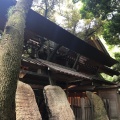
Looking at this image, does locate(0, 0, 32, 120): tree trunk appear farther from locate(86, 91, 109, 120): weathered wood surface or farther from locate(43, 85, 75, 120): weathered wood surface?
locate(86, 91, 109, 120): weathered wood surface

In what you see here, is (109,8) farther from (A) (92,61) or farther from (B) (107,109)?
(B) (107,109)

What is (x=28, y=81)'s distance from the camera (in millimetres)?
8180

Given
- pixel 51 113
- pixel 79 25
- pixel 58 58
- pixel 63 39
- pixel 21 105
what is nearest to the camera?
pixel 21 105

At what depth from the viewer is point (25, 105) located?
5941mm

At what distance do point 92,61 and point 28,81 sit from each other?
5.78 m

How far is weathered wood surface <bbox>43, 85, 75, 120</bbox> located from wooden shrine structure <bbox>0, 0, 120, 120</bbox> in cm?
68

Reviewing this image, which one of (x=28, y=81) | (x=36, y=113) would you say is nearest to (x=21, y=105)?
(x=36, y=113)

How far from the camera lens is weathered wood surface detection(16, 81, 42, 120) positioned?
5.62m

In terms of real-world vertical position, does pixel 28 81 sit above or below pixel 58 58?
below

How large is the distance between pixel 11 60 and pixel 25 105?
2.65 metres

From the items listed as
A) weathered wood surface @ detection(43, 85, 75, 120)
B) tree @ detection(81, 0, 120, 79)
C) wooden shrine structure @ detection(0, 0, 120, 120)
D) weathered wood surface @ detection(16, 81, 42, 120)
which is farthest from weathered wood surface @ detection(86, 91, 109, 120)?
tree @ detection(81, 0, 120, 79)

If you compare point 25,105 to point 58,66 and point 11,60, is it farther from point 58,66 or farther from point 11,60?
point 58,66

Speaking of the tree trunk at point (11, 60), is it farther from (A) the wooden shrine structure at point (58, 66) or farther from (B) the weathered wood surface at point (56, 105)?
(B) the weathered wood surface at point (56, 105)

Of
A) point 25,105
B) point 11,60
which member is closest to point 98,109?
point 25,105
